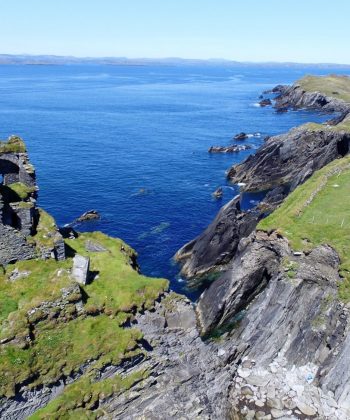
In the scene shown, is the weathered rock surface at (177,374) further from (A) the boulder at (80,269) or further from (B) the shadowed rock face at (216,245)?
(B) the shadowed rock face at (216,245)

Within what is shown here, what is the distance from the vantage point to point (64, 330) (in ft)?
96.7

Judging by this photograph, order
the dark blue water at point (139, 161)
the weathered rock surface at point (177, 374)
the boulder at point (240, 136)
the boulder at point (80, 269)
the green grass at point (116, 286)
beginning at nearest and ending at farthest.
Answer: the weathered rock surface at point (177, 374), the green grass at point (116, 286), the boulder at point (80, 269), the dark blue water at point (139, 161), the boulder at point (240, 136)

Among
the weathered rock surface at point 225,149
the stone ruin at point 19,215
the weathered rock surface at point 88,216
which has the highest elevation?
the stone ruin at point 19,215

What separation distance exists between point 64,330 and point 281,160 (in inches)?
2858

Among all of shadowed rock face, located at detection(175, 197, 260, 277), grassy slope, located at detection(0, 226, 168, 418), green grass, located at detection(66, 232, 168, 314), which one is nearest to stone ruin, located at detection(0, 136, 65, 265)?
grassy slope, located at detection(0, 226, 168, 418)

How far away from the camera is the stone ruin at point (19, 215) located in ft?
104

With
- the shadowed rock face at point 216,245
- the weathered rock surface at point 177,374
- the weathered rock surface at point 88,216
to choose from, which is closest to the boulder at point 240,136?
the weathered rock surface at point 88,216

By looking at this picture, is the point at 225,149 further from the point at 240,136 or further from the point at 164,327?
the point at 164,327

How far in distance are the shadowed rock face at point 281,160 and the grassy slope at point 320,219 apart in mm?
32950

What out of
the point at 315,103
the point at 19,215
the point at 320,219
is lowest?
the point at 315,103

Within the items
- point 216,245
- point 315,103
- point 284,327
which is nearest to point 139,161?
point 216,245

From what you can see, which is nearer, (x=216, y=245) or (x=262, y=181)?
(x=216, y=245)

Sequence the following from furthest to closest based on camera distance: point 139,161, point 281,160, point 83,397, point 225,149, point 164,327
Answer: point 225,149 → point 139,161 → point 281,160 → point 164,327 → point 83,397

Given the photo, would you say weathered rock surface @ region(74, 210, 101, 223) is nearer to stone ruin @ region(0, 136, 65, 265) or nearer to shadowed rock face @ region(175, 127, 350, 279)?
shadowed rock face @ region(175, 127, 350, 279)
